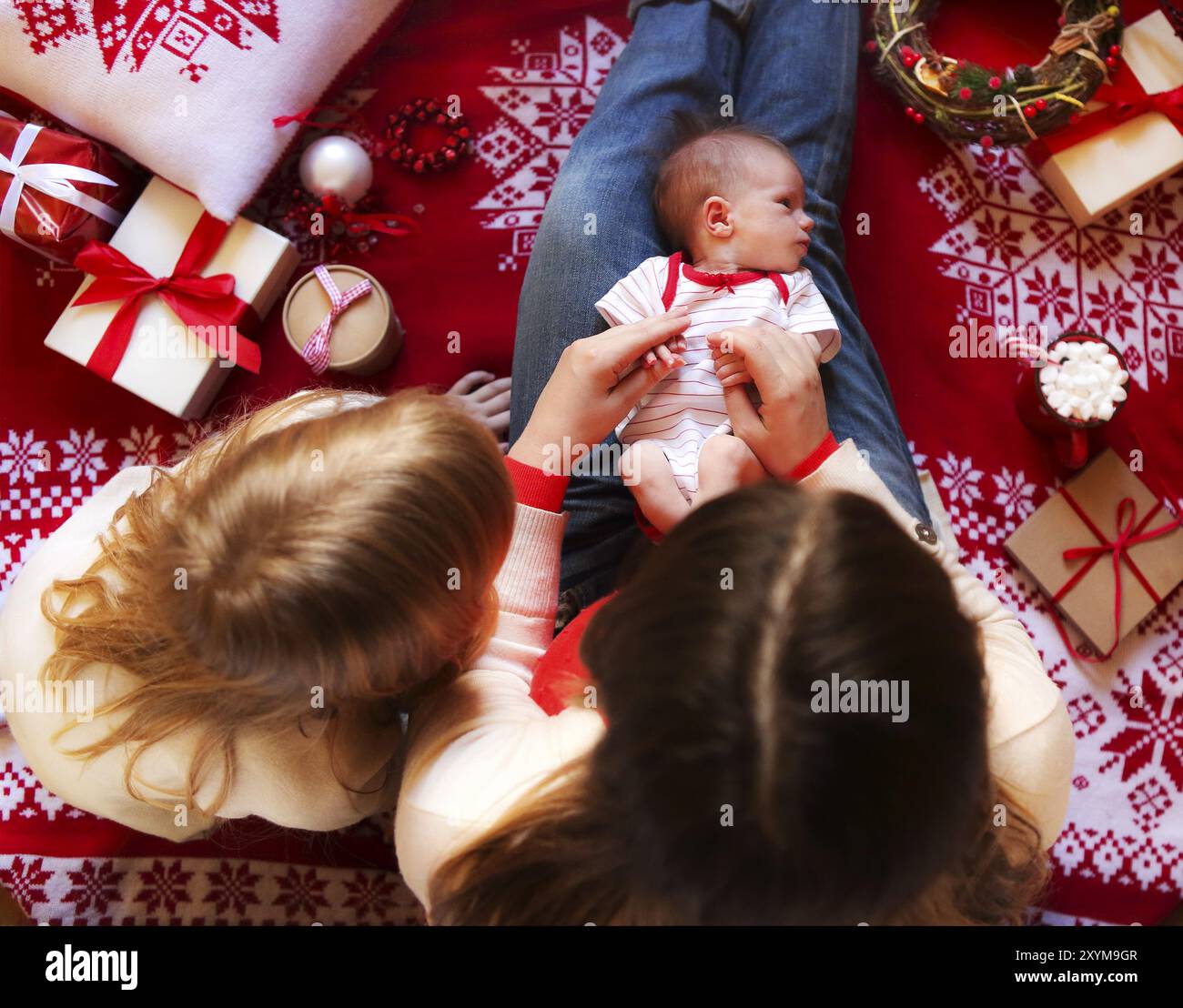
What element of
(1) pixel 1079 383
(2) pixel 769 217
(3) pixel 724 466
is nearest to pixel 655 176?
(2) pixel 769 217

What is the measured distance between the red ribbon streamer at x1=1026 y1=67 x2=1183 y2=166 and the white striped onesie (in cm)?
52

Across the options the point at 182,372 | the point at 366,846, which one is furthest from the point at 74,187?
the point at 366,846

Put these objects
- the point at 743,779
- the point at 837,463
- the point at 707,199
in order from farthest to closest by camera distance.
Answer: the point at 707,199 < the point at 837,463 < the point at 743,779

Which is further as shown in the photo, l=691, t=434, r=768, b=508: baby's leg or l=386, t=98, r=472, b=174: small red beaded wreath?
l=386, t=98, r=472, b=174: small red beaded wreath

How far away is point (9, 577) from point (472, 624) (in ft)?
2.74

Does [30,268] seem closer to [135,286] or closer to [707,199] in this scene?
[135,286]

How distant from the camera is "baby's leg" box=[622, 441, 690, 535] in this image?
3.00 feet

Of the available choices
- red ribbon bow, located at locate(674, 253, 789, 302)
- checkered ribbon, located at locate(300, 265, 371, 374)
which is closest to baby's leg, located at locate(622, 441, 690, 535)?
red ribbon bow, located at locate(674, 253, 789, 302)

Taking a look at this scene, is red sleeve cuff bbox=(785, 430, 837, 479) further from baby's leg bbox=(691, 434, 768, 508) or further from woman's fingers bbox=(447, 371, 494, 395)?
woman's fingers bbox=(447, 371, 494, 395)

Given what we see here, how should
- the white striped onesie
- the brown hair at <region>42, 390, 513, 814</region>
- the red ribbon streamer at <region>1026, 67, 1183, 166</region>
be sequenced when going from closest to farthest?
the brown hair at <region>42, 390, 513, 814</region> → the white striped onesie → the red ribbon streamer at <region>1026, 67, 1183, 166</region>

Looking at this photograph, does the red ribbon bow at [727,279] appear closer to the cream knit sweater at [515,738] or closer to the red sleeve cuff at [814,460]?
the red sleeve cuff at [814,460]

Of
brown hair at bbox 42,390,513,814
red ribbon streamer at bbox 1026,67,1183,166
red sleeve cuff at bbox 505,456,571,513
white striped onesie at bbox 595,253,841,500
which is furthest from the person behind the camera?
red ribbon streamer at bbox 1026,67,1183,166

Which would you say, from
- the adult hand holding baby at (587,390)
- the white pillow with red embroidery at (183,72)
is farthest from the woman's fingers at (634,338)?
the white pillow with red embroidery at (183,72)

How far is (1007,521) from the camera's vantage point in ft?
3.98
